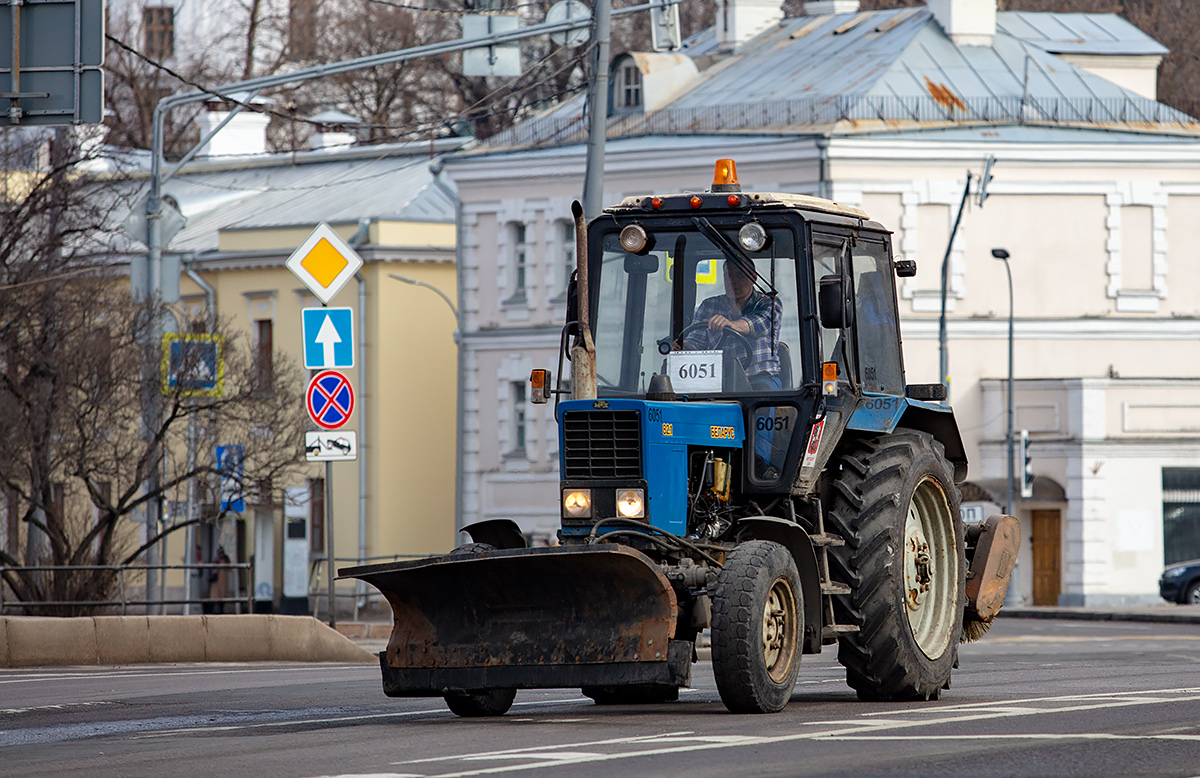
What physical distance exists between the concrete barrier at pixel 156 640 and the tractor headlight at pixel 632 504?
381 inches

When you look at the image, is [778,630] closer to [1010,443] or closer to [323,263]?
[323,263]

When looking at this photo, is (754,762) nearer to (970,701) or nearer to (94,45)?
(970,701)

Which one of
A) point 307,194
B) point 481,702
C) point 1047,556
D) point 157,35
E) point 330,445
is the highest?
point 157,35

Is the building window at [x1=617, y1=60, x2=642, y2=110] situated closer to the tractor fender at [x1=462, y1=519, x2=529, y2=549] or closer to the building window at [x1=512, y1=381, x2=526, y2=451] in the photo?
the building window at [x1=512, y1=381, x2=526, y2=451]

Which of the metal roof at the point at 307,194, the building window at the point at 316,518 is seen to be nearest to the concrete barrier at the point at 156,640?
the metal roof at the point at 307,194

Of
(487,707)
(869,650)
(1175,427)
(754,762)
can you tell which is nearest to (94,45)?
(487,707)

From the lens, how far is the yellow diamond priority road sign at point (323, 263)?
23422 mm

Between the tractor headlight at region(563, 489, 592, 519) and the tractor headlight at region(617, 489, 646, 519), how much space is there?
21 centimetres

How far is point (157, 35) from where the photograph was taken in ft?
248

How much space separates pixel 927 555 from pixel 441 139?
158ft

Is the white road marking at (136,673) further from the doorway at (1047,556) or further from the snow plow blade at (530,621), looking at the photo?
the doorway at (1047,556)

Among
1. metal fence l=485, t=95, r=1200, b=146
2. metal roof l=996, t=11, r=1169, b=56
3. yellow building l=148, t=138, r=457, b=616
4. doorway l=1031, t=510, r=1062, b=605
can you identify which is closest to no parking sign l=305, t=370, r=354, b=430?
metal fence l=485, t=95, r=1200, b=146

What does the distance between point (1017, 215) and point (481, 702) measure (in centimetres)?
3783

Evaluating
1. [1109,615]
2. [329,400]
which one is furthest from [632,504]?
[1109,615]
